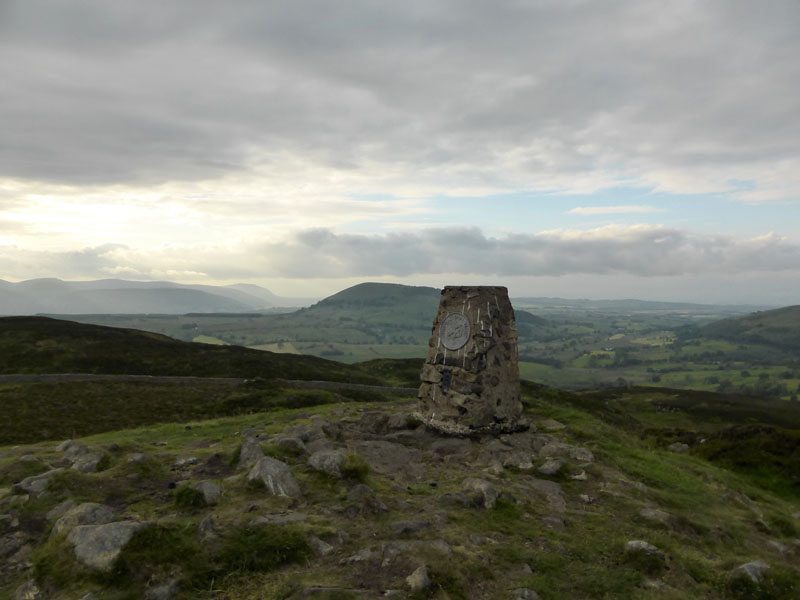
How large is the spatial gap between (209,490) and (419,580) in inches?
271

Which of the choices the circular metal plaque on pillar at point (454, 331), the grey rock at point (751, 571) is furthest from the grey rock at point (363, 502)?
the circular metal plaque on pillar at point (454, 331)

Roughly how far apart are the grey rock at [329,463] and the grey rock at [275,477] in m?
1.05

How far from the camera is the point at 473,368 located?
887 inches

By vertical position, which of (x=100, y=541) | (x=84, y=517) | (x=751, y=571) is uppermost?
(x=100, y=541)

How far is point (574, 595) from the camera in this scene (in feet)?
30.2

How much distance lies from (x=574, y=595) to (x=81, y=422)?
125ft

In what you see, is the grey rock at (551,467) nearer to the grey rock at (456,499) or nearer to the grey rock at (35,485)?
the grey rock at (456,499)

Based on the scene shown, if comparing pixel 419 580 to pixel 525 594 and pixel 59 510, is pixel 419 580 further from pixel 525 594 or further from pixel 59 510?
pixel 59 510

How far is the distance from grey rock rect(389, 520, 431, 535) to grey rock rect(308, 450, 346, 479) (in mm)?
3479

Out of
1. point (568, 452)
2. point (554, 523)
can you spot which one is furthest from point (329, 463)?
point (568, 452)

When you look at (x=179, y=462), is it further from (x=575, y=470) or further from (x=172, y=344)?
(x=172, y=344)

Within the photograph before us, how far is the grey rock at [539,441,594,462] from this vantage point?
19.7 metres

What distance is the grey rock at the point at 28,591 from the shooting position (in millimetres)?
8117

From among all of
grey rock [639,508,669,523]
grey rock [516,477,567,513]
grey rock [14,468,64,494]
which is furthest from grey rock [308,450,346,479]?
grey rock [639,508,669,523]
